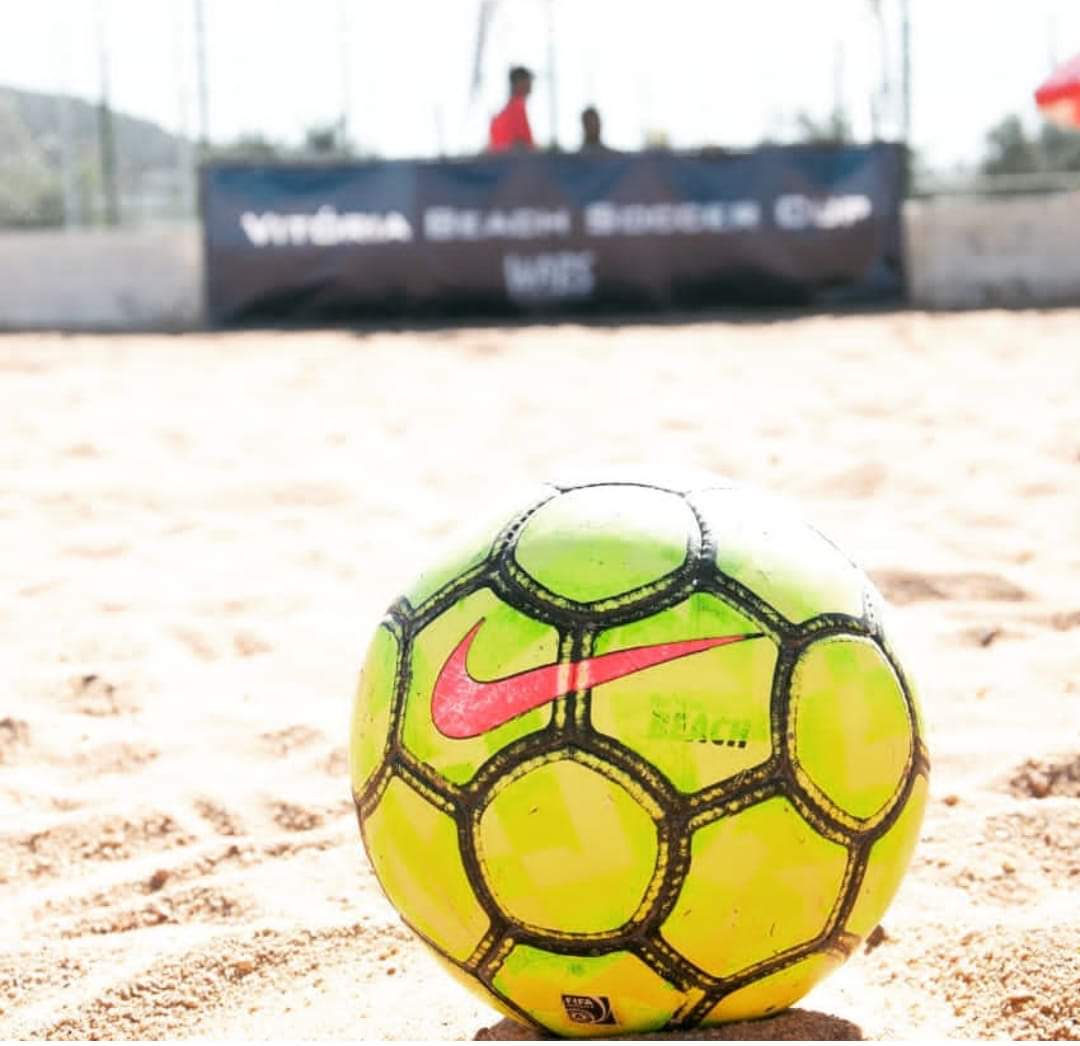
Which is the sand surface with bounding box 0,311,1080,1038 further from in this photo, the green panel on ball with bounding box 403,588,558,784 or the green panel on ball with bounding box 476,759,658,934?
the green panel on ball with bounding box 403,588,558,784

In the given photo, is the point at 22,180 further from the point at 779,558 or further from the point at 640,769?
the point at 640,769

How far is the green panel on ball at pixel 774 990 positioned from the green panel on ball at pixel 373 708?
1.85 ft

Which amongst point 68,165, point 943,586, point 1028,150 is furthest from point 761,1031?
point 1028,150

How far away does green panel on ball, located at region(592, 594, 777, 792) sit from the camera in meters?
1.96

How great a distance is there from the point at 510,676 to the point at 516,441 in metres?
5.16

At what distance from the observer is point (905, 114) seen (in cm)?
1338

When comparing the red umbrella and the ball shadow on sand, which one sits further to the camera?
the red umbrella

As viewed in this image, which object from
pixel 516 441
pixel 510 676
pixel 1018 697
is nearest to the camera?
pixel 510 676

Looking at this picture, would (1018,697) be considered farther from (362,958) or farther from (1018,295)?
(1018,295)

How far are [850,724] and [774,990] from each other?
37 cm

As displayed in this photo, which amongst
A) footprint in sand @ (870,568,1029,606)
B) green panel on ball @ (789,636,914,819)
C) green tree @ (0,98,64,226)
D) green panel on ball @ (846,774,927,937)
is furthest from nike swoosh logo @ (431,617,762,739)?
green tree @ (0,98,64,226)

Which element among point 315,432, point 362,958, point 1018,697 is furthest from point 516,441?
point 362,958

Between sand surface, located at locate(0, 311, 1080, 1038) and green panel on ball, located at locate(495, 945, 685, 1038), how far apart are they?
0.40 ft

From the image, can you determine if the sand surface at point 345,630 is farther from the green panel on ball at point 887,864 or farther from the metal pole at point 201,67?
the metal pole at point 201,67
